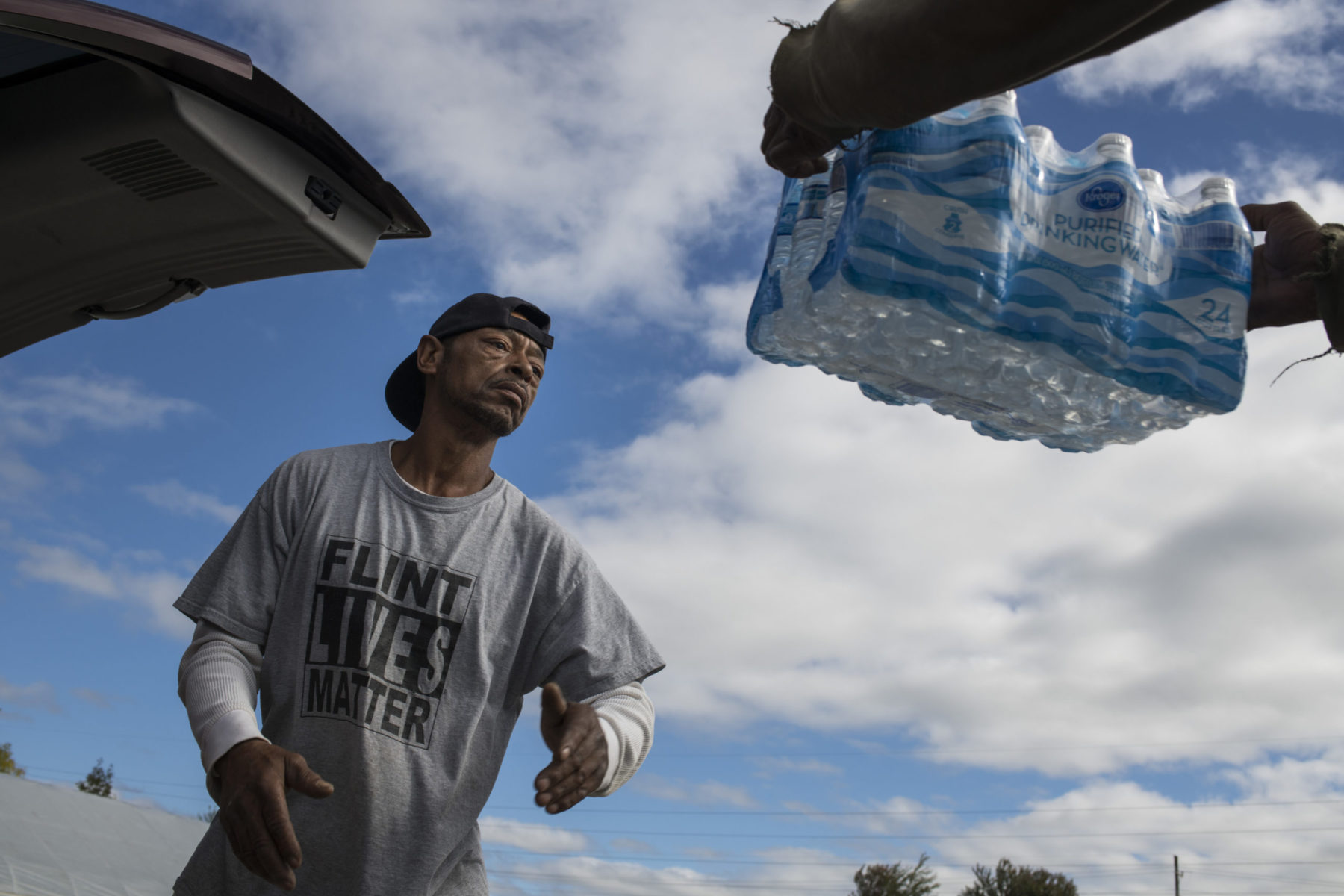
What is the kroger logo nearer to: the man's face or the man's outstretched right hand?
the man's face

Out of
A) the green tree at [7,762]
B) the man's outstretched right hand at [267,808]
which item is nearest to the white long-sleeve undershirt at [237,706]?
the man's outstretched right hand at [267,808]

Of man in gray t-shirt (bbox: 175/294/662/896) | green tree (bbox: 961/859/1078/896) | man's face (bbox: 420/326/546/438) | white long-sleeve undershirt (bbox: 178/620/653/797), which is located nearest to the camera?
white long-sleeve undershirt (bbox: 178/620/653/797)

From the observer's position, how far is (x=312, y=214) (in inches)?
89.0

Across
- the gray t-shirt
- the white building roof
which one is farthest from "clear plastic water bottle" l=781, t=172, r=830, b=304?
the white building roof

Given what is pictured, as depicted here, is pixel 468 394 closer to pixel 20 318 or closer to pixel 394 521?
pixel 394 521

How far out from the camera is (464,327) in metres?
2.95

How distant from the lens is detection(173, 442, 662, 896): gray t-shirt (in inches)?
93.8

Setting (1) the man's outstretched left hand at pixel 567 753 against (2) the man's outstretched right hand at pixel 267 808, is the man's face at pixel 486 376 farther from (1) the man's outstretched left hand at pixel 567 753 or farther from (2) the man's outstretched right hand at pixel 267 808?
(2) the man's outstretched right hand at pixel 267 808

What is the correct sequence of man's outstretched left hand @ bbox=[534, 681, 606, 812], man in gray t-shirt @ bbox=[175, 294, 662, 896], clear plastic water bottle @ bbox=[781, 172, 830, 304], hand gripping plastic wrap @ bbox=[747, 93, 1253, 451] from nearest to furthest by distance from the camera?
man's outstretched left hand @ bbox=[534, 681, 606, 812]
man in gray t-shirt @ bbox=[175, 294, 662, 896]
hand gripping plastic wrap @ bbox=[747, 93, 1253, 451]
clear plastic water bottle @ bbox=[781, 172, 830, 304]

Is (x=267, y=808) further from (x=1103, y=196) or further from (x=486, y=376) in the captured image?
(x=1103, y=196)

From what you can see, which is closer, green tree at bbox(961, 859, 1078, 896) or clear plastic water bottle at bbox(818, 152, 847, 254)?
clear plastic water bottle at bbox(818, 152, 847, 254)

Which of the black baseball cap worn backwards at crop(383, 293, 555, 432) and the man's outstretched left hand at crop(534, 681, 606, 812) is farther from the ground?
the black baseball cap worn backwards at crop(383, 293, 555, 432)

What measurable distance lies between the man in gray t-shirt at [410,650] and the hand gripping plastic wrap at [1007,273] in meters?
1.22

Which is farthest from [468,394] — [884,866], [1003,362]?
[884,866]
